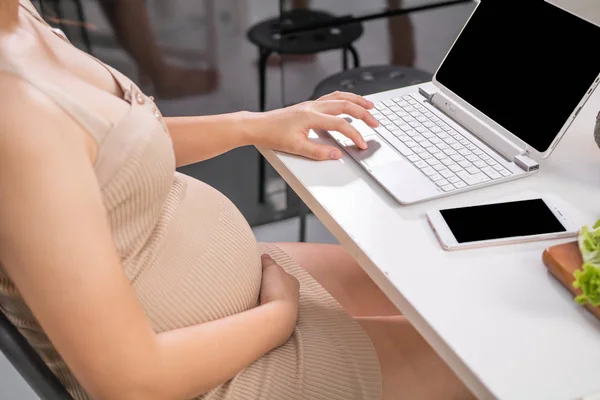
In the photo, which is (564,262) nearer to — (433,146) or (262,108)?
(433,146)

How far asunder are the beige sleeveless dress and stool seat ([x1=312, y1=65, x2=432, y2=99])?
81 cm

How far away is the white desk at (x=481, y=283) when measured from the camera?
0.67 metres

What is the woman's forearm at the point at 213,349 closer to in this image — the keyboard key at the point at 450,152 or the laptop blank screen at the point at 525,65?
the keyboard key at the point at 450,152

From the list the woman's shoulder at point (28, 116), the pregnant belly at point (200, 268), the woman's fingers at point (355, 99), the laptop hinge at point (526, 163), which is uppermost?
the woman's shoulder at point (28, 116)

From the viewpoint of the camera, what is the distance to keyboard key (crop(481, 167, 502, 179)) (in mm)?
942

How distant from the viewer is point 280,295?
0.88m

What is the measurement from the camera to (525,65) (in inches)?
39.0

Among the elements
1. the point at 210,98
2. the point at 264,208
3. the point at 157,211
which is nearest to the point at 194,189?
the point at 157,211

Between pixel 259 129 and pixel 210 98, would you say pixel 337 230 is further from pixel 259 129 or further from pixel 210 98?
pixel 210 98

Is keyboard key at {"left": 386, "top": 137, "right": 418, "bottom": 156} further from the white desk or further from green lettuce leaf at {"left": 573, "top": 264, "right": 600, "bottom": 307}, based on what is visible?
green lettuce leaf at {"left": 573, "top": 264, "right": 600, "bottom": 307}

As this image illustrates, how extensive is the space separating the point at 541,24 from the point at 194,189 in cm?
58

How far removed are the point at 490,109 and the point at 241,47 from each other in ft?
6.15

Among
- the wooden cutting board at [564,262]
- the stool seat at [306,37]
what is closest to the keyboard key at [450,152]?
the wooden cutting board at [564,262]

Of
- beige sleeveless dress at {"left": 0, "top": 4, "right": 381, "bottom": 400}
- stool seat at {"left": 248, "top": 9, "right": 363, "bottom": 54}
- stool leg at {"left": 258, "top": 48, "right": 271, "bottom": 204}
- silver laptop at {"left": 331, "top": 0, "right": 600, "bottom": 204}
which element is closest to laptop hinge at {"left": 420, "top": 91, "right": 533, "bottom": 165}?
silver laptop at {"left": 331, "top": 0, "right": 600, "bottom": 204}
